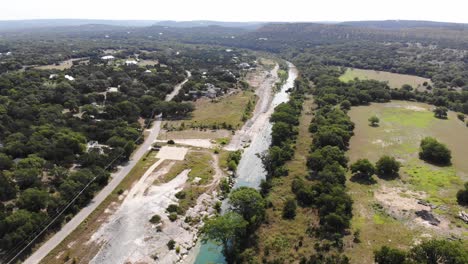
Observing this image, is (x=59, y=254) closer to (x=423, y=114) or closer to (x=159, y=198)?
(x=159, y=198)

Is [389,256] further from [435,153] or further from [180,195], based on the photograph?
[435,153]

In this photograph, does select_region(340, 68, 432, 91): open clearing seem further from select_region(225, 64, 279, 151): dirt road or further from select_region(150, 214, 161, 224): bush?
select_region(150, 214, 161, 224): bush

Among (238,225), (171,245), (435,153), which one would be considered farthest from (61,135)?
(435,153)

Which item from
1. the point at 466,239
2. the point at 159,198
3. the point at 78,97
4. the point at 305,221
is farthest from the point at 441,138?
the point at 78,97

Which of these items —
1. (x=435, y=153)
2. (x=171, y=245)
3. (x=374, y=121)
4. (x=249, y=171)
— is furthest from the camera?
(x=374, y=121)

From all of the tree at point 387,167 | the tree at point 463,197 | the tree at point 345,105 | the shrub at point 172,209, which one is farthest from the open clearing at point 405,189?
the shrub at point 172,209

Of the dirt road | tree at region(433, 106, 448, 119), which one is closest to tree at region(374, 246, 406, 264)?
the dirt road
